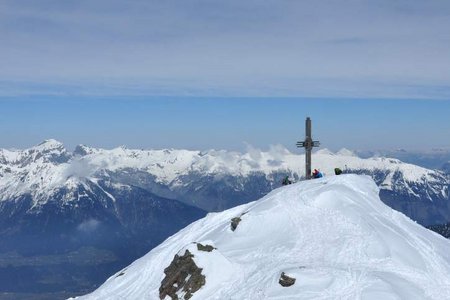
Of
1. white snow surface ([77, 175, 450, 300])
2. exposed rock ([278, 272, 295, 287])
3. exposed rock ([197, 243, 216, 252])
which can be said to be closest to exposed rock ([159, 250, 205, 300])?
white snow surface ([77, 175, 450, 300])

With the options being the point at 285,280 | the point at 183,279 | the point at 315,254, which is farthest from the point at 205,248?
the point at 285,280

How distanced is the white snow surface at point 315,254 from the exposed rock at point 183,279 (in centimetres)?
55

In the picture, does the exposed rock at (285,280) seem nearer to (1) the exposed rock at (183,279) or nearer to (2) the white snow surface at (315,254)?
(2) the white snow surface at (315,254)

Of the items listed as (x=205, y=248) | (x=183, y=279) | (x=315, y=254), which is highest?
(x=315, y=254)

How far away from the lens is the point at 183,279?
37.4m

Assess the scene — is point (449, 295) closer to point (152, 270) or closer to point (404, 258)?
point (404, 258)

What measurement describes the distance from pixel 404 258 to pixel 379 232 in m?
3.35

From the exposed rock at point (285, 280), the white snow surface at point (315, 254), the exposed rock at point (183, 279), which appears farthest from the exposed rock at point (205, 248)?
the exposed rock at point (285, 280)

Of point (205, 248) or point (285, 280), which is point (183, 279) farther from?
point (285, 280)

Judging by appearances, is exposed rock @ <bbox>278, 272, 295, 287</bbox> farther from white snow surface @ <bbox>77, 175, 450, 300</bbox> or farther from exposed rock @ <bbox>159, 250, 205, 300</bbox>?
exposed rock @ <bbox>159, 250, 205, 300</bbox>

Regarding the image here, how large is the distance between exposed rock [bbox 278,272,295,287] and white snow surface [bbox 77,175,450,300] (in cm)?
27

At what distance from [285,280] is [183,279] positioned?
838 cm

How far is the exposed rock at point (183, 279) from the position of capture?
36.2 metres

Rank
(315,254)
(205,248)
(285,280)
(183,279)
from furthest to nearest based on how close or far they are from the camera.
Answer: (205,248) → (183,279) → (315,254) → (285,280)
